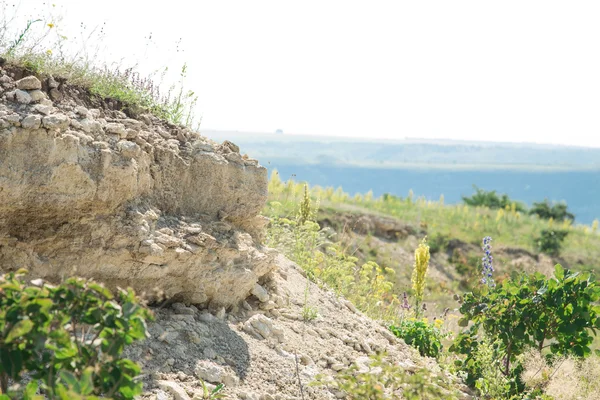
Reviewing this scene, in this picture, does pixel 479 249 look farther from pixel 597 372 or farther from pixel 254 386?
pixel 254 386

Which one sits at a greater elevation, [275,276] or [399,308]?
[275,276]

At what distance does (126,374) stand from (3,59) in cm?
341

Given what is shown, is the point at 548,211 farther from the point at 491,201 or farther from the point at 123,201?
the point at 123,201

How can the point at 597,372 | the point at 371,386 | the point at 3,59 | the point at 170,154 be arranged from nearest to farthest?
1. the point at 371,386
2. the point at 3,59
3. the point at 170,154
4. the point at 597,372

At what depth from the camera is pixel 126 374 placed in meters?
2.55

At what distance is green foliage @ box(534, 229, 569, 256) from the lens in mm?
19578

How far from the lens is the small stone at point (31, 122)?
13.8 feet

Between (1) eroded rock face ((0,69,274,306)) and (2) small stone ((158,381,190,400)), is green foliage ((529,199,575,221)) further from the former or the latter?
(2) small stone ((158,381,190,400))

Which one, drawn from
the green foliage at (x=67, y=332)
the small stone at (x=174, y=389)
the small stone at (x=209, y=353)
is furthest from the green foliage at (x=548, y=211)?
Answer: the green foliage at (x=67, y=332)

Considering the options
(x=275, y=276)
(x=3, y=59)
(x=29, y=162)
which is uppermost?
(x=3, y=59)

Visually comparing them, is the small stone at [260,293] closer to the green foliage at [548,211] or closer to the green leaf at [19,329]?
the green leaf at [19,329]

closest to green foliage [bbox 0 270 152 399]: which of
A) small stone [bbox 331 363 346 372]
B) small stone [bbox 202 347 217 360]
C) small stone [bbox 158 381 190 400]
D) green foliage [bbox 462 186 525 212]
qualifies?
small stone [bbox 158 381 190 400]

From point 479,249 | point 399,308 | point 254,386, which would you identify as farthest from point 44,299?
point 479,249

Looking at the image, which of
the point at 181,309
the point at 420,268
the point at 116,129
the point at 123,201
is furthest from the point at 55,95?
the point at 420,268
